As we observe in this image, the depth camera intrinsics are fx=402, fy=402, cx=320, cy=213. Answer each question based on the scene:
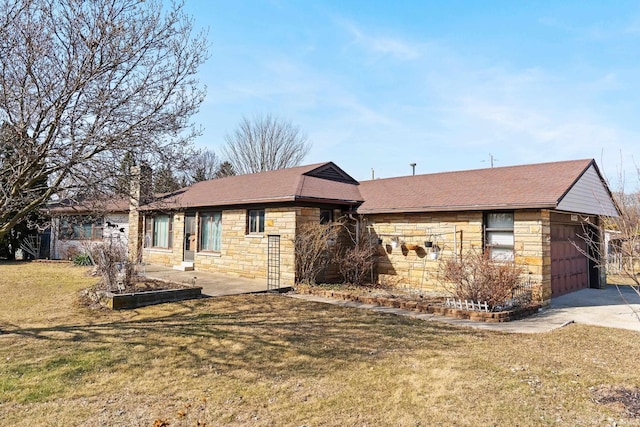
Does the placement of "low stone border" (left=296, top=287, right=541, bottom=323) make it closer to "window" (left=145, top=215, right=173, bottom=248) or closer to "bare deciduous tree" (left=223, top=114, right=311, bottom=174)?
"window" (left=145, top=215, right=173, bottom=248)

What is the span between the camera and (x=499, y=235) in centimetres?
1119

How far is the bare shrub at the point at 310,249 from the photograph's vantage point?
12539mm

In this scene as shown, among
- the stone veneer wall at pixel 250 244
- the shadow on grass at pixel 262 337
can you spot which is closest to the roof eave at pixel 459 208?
the stone veneer wall at pixel 250 244

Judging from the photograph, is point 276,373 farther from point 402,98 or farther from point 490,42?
point 402,98

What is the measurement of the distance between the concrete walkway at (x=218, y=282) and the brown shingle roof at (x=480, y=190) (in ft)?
14.5

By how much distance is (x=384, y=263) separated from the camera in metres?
13.4

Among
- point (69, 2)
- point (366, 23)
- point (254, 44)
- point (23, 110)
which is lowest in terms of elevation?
point (23, 110)

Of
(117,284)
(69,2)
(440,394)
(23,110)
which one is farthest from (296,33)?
(440,394)

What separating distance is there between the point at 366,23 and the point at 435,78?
3349 mm

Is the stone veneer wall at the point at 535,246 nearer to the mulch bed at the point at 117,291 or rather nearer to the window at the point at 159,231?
the mulch bed at the point at 117,291

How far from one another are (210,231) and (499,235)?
420 inches

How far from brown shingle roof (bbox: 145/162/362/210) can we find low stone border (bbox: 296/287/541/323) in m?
3.42

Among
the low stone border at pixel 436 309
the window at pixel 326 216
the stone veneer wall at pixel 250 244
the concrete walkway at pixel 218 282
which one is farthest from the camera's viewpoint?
the window at pixel 326 216

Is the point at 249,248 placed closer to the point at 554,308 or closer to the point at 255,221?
the point at 255,221
